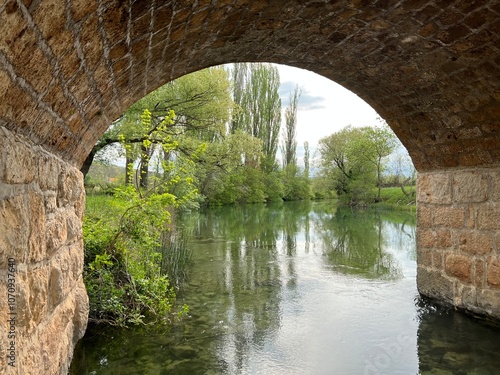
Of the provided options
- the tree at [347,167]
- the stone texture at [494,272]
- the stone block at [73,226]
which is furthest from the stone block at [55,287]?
the tree at [347,167]

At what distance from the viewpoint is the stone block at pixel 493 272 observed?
3.94 metres

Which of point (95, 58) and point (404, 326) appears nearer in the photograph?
point (95, 58)

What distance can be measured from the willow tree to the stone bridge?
30.9 m

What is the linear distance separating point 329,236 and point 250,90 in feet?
92.0

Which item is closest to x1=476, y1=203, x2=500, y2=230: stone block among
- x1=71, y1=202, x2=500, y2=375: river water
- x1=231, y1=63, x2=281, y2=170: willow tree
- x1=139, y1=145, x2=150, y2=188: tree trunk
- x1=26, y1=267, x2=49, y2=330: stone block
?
x1=71, y1=202, x2=500, y2=375: river water

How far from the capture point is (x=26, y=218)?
5.36ft

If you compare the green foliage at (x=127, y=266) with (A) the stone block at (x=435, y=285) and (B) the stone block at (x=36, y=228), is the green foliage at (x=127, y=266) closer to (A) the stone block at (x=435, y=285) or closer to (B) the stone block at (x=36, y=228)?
(B) the stone block at (x=36, y=228)

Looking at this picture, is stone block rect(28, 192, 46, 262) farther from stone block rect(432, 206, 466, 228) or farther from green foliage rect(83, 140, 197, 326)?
stone block rect(432, 206, 466, 228)

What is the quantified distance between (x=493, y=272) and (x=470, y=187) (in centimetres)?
89

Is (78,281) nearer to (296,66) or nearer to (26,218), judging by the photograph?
(26,218)

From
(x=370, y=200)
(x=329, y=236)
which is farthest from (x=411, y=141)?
(x=370, y=200)

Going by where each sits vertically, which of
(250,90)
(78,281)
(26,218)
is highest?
(250,90)

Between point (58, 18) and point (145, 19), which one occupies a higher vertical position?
point (145, 19)

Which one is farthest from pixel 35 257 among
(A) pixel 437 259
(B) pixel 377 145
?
(B) pixel 377 145
